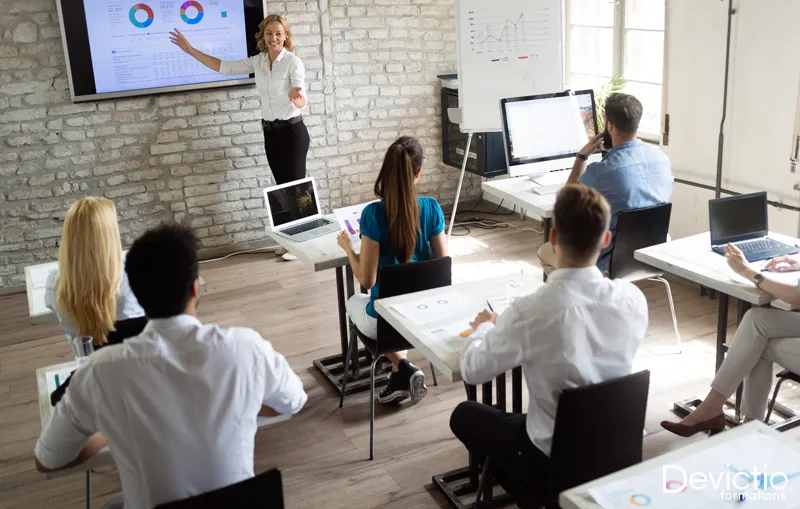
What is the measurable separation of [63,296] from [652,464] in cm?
186

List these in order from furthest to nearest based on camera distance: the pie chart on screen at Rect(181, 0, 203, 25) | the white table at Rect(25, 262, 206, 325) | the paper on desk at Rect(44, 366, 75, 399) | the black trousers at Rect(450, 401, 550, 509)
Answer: the pie chart on screen at Rect(181, 0, 203, 25) < the white table at Rect(25, 262, 206, 325) < the paper on desk at Rect(44, 366, 75, 399) < the black trousers at Rect(450, 401, 550, 509)

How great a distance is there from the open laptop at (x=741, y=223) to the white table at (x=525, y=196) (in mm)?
884

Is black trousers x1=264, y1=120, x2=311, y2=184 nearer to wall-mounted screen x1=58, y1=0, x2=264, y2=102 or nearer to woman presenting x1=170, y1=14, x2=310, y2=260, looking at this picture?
woman presenting x1=170, y1=14, x2=310, y2=260

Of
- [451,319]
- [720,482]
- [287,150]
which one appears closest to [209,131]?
[287,150]

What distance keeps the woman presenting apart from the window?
7.26 feet

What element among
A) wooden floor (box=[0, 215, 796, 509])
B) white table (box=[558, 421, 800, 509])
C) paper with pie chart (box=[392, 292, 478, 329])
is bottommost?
wooden floor (box=[0, 215, 796, 509])

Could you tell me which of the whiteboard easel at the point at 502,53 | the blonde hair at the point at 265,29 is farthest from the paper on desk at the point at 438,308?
the blonde hair at the point at 265,29

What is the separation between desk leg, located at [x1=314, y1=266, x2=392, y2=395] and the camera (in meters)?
4.01

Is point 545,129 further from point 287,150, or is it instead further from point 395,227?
point 287,150

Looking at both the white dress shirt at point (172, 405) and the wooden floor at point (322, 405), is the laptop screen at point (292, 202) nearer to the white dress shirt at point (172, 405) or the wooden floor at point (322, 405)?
the wooden floor at point (322, 405)

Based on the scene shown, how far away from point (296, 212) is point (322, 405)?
965 millimetres

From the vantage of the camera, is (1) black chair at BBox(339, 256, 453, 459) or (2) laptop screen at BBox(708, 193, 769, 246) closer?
(1) black chair at BBox(339, 256, 453, 459)

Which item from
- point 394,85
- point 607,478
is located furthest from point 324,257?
point 394,85

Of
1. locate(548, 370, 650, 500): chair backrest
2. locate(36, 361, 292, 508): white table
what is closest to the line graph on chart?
locate(548, 370, 650, 500): chair backrest
